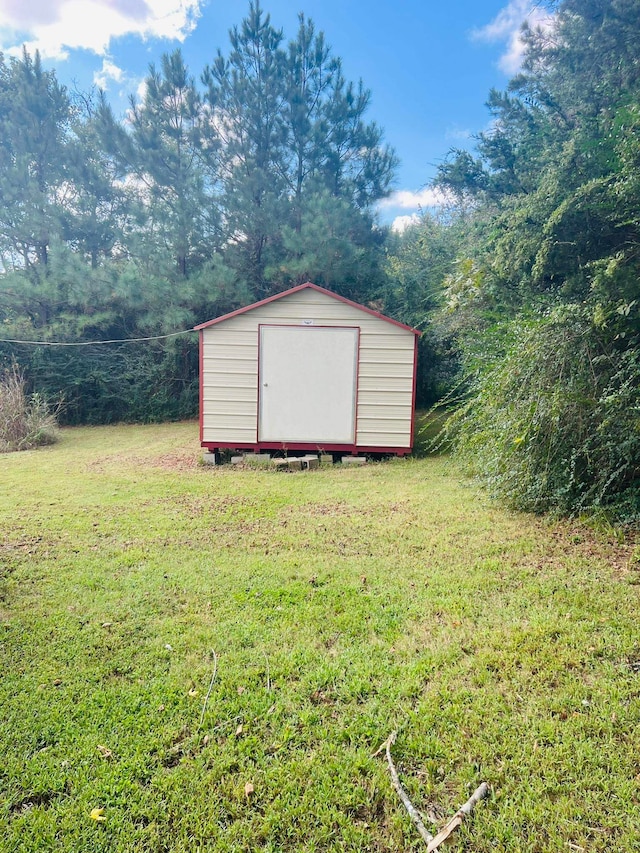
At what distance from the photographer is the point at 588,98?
243 inches

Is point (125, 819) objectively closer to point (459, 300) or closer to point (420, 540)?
point (420, 540)

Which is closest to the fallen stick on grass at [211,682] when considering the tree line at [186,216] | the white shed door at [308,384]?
the white shed door at [308,384]

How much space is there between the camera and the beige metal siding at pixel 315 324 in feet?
24.3

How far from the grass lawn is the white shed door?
139 inches

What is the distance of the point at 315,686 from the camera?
82.0 inches

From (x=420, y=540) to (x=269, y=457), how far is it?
13.3 ft

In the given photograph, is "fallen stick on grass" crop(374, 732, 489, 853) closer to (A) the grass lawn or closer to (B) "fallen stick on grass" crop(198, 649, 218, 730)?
(A) the grass lawn

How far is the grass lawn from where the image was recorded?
58.8 inches

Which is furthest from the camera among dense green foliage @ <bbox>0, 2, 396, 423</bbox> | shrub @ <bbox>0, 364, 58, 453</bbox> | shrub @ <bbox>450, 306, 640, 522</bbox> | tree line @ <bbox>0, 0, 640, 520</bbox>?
dense green foliage @ <bbox>0, 2, 396, 423</bbox>

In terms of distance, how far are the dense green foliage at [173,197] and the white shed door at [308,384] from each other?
5.36m

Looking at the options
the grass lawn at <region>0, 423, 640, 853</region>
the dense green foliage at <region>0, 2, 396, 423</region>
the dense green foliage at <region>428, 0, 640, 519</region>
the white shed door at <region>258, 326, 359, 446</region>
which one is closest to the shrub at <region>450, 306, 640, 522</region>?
the dense green foliage at <region>428, 0, 640, 519</region>

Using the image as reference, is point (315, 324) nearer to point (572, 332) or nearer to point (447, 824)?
point (572, 332)

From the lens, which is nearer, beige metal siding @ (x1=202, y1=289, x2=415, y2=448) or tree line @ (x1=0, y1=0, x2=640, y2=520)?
beige metal siding @ (x1=202, y1=289, x2=415, y2=448)

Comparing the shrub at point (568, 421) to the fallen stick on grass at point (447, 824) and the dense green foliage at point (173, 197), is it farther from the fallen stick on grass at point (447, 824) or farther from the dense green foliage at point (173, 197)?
the dense green foliage at point (173, 197)
